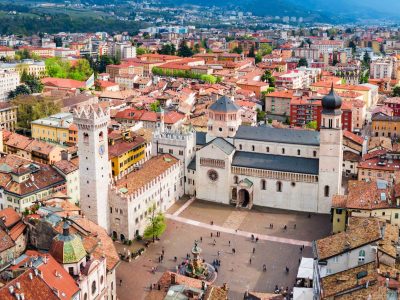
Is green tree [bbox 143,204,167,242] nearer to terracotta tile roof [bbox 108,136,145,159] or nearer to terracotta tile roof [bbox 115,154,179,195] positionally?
terracotta tile roof [bbox 115,154,179,195]

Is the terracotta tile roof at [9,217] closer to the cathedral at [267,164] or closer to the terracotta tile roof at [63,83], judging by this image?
the cathedral at [267,164]

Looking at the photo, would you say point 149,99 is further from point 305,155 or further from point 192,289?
point 192,289

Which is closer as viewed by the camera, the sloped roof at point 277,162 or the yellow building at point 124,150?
the sloped roof at point 277,162

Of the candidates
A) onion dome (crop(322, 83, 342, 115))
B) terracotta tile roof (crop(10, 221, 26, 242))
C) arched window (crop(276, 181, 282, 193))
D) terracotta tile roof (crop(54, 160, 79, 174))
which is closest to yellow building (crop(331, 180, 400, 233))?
onion dome (crop(322, 83, 342, 115))

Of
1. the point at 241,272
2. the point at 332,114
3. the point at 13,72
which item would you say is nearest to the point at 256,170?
the point at 332,114

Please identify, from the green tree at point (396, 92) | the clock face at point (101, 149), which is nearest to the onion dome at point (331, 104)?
the clock face at point (101, 149)

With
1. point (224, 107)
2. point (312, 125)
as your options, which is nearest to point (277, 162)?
point (224, 107)

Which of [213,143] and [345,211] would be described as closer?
[345,211]
